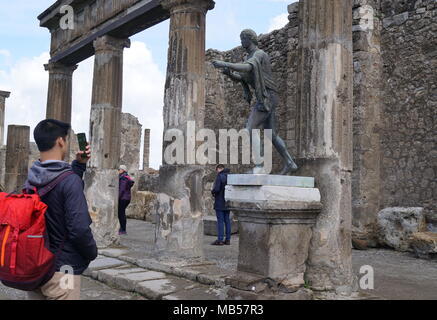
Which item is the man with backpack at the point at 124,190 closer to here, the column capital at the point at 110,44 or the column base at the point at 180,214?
the column capital at the point at 110,44

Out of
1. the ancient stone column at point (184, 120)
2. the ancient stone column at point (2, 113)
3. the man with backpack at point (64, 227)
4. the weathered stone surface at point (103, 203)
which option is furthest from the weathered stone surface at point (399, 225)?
the ancient stone column at point (2, 113)

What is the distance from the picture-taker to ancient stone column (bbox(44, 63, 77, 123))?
10.7m

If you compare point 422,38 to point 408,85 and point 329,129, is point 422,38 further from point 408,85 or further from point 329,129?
point 329,129

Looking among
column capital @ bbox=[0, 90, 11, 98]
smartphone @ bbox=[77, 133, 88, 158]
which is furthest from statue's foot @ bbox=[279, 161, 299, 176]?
column capital @ bbox=[0, 90, 11, 98]

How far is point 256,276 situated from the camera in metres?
4.26

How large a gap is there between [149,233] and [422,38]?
6.82 metres

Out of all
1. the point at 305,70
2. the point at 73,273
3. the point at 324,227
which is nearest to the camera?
the point at 73,273

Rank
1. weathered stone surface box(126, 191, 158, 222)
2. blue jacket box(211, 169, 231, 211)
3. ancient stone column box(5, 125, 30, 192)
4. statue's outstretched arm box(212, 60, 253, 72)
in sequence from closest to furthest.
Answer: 1. statue's outstretched arm box(212, 60, 253, 72)
2. blue jacket box(211, 169, 231, 211)
3. weathered stone surface box(126, 191, 158, 222)
4. ancient stone column box(5, 125, 30, 192)

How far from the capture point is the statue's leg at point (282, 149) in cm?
479

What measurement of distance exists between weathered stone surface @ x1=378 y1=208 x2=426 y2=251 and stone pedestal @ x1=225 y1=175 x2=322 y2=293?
13.2 feet

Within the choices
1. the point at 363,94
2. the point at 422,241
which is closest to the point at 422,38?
the point at 363,94

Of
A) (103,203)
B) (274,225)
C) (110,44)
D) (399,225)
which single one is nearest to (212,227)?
(103,203)

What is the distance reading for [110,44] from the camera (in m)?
8.86

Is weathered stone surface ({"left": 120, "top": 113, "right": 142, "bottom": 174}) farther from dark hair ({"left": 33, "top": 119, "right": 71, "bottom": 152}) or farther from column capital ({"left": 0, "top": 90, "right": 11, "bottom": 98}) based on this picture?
dark hair ({"left": 33, "top": 119, "right": 71, "bottom": 152})
